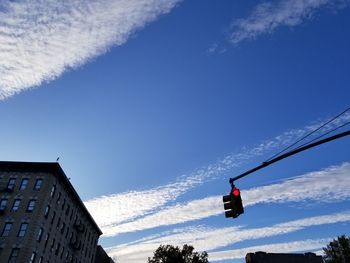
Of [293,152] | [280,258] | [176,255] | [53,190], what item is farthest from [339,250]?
[293,152]

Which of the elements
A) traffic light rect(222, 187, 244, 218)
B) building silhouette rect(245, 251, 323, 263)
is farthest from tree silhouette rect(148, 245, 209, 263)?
traffic light rect(222, 187, 244, 218)

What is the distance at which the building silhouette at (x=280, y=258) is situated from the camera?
256 ft

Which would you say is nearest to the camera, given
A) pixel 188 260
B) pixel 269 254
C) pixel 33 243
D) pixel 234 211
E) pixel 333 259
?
pixel 234 211

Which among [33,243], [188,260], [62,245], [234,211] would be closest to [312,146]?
[234,211]

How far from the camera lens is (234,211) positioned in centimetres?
984

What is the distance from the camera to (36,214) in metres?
36.8

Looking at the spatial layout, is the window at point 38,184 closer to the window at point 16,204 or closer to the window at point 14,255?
the window at point 16,204

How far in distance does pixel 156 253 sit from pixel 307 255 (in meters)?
42.8

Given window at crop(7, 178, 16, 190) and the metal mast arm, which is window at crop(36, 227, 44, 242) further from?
the metal mast arm

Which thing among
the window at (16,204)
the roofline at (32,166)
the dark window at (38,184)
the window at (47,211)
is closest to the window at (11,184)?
the roofline at (32,166)

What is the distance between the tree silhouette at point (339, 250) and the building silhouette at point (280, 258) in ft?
21.9

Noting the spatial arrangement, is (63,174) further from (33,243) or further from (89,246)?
(89,246)

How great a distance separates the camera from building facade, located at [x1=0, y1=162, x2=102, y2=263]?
3500 centimetres

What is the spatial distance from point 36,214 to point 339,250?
65.8 meters
